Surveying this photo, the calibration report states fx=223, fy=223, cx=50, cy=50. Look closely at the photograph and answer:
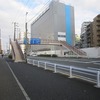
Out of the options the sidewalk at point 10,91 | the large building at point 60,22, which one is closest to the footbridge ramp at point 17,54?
the sidewalk at point 10,91

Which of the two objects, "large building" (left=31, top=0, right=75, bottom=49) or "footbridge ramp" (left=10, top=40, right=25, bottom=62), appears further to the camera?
"large building" (left=31, top=0, right=75, bottom=49)

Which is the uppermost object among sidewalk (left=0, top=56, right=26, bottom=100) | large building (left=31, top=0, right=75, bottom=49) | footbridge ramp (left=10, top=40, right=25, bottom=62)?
large building (left=31, top=0, right=75, bottom=49)

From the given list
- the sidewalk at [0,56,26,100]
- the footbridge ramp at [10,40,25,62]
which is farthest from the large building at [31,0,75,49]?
the sidewalk at [0,56,26,100]

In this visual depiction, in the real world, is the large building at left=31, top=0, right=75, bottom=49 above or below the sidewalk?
above

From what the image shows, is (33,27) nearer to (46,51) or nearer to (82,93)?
(46,51)

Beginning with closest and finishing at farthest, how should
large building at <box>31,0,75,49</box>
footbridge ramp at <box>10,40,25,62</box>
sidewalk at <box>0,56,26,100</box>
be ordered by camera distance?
sidewalk at <box>0,56,26,100</box>, footbridge ramp at <box>10,40,25,62</box>, large building at <box>31,0,75,49</box>

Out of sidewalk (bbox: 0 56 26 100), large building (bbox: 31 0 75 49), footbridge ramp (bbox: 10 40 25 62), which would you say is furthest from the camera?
large building (bbox: 31 0 75 49)

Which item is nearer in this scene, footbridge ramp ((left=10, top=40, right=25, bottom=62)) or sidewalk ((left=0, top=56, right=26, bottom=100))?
sidewalk ((left=0, top=56, right=26, bottom=100))

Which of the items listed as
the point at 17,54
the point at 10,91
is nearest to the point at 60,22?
the point at 17,54

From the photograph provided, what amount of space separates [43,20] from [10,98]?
120484 millimetres

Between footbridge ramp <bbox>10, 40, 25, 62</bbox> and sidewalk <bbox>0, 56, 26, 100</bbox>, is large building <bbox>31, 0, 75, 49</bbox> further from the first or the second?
sidewalk <bbox>0, 56, 26, 100</bbox>

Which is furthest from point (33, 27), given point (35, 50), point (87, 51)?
point (87, 51)

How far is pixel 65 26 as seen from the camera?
117375 millimetres

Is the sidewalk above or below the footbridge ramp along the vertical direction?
below
